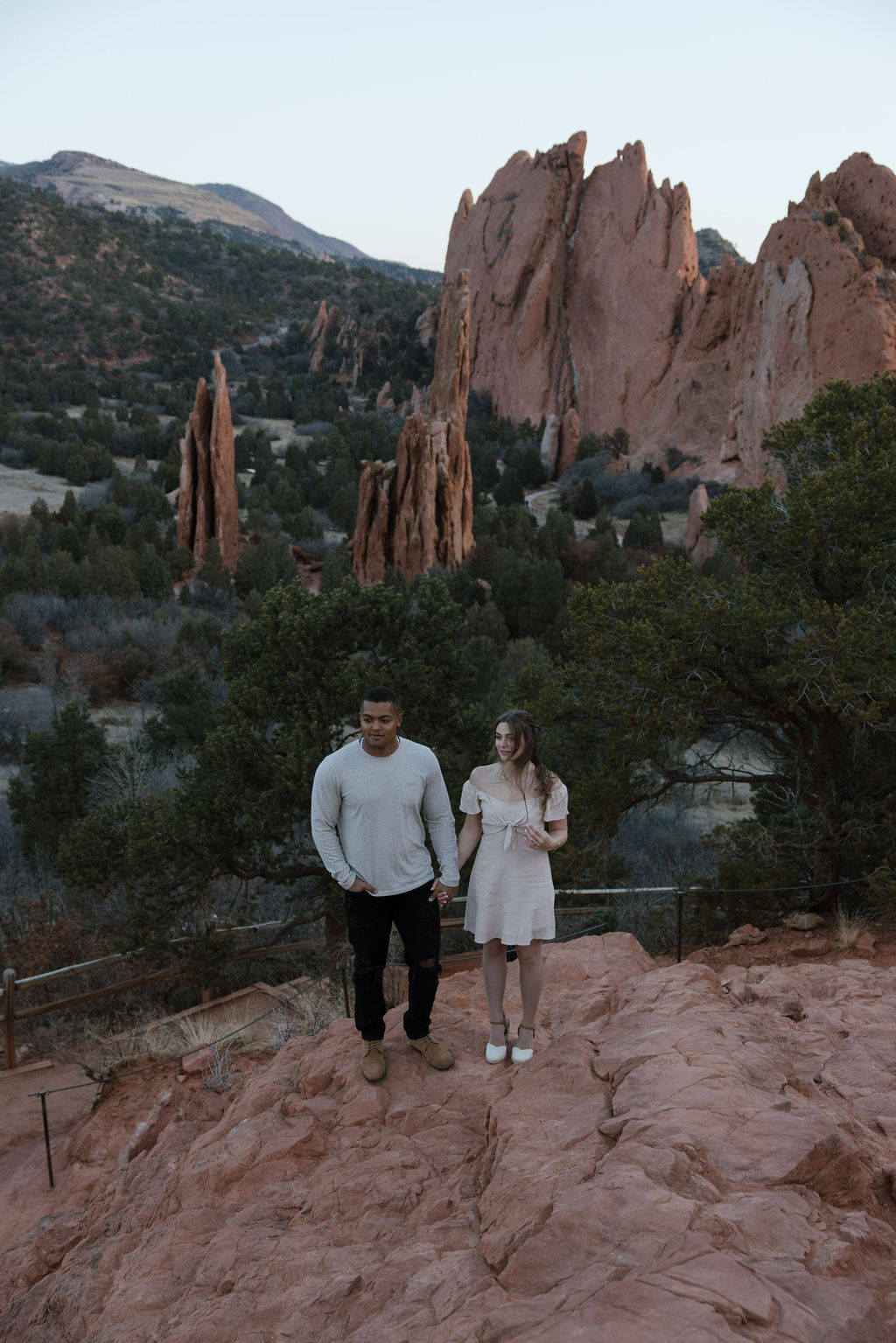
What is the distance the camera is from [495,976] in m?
4.04

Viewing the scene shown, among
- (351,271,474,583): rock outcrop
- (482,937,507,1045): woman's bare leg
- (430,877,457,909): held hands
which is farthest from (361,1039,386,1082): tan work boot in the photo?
(351,271,474,583): rock outcrop

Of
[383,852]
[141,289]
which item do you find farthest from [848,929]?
[141,289]

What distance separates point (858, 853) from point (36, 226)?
7503cm

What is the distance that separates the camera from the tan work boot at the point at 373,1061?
4.01 meters

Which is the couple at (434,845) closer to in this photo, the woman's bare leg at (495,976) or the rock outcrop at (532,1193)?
the woman's bare leg at (495,976)

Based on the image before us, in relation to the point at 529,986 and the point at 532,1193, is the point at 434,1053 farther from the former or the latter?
the point at 532,1193

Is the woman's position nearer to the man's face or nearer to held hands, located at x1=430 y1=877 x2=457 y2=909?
held hands, located at x1=430 y1=877 x2=457 y2=909

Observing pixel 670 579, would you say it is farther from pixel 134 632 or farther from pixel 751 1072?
pixel 134 632

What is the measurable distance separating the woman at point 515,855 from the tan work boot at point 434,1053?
312mm

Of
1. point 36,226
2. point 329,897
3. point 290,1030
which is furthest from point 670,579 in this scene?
point 36,226

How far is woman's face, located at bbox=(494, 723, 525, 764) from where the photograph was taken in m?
3.89

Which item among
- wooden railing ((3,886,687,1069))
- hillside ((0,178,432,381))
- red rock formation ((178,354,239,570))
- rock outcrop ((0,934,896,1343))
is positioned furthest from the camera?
hillside ((0,178,432,381))

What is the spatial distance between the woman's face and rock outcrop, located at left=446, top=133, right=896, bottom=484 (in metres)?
38.9

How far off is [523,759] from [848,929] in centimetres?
470
